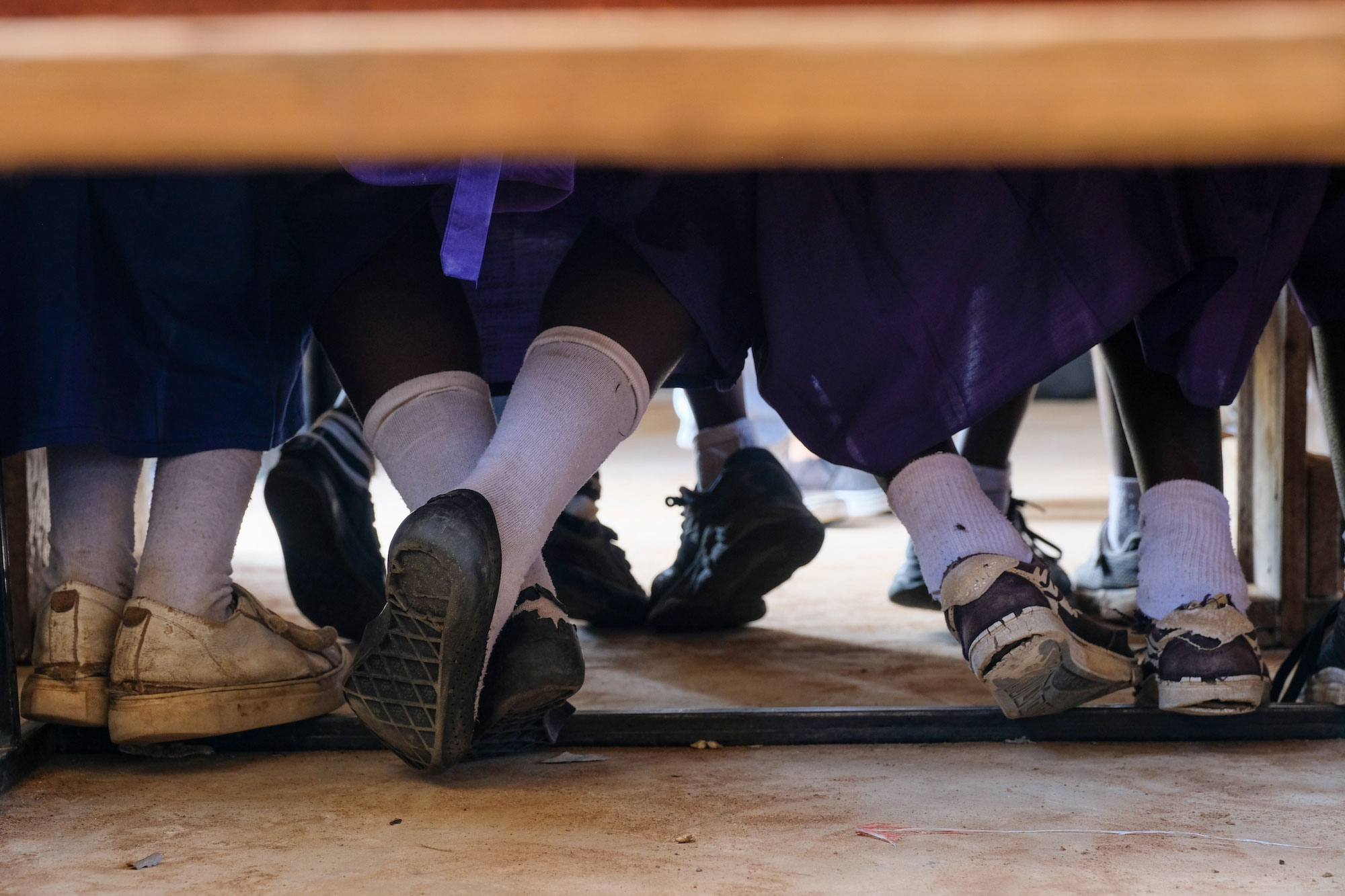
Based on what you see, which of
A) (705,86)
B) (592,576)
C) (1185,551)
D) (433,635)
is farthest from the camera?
(592,576)

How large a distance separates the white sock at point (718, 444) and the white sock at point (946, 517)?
0.48 meters

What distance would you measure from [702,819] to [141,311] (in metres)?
0.56

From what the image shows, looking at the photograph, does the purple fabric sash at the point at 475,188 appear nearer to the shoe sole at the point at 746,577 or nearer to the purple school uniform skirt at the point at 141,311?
the purple school uniform skirt at the point at 141,311

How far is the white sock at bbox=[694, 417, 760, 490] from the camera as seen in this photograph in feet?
4.50

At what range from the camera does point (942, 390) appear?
88 cm

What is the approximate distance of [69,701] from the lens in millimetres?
804

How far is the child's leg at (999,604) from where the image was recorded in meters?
0.76

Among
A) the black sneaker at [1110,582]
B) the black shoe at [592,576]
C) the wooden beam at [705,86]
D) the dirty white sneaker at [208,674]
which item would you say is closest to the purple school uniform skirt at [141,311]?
Answer: the dirty white sneaker at [208,674]

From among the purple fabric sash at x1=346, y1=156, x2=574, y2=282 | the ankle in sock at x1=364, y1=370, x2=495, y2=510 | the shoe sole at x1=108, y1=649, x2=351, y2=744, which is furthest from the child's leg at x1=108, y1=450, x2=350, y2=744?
the purple fabric sash at x1=346, y1=156, x2=574, y2=282

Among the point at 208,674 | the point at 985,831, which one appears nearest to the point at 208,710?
the point at 208,674

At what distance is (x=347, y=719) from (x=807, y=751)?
0.34 metres

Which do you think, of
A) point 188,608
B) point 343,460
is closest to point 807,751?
point 188,608

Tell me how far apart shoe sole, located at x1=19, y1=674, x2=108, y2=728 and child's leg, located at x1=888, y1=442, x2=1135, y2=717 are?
587 mm

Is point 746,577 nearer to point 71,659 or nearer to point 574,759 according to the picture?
point 574,759
